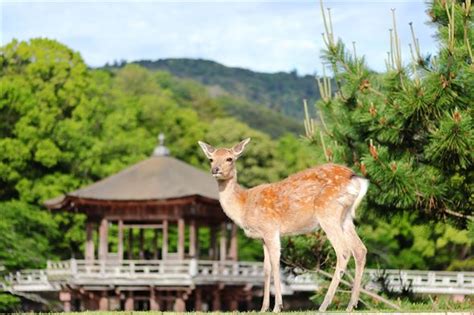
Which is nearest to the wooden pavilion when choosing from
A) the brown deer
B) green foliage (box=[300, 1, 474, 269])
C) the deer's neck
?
green foliage (box=[300, 1, 474, 269])

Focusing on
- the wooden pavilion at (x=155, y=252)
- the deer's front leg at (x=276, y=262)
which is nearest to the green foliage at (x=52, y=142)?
the wooden pavilion at (x=155, y=252)

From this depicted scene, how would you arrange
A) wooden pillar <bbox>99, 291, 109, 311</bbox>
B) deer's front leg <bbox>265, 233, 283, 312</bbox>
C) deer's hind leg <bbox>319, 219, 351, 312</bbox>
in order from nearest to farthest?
deer's front leg <bbox>265, 233, 283, 312</bbox> < deer's hind leg <bbox>319, 219, 351, 312</bbox> < wooden pillar <bbox>99, 291, 109, 311</bbox>

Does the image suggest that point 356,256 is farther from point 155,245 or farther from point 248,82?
point 248,82

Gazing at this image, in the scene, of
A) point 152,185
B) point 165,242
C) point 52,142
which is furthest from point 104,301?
point 52,142

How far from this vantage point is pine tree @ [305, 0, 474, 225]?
649 inches

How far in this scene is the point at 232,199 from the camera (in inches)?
551

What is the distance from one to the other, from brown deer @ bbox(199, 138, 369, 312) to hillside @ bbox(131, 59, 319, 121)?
15633 cm

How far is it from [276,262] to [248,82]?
170 metres

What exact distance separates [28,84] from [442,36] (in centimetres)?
3053

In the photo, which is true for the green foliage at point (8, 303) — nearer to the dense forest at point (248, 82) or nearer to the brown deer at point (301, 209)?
the brown deer at point (301, 209)

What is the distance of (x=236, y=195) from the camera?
14.0 m

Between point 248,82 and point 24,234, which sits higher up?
point 248,82

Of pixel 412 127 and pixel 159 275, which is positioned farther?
pixel 159 275

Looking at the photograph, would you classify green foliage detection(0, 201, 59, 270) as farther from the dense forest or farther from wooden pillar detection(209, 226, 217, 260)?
the dense forest
